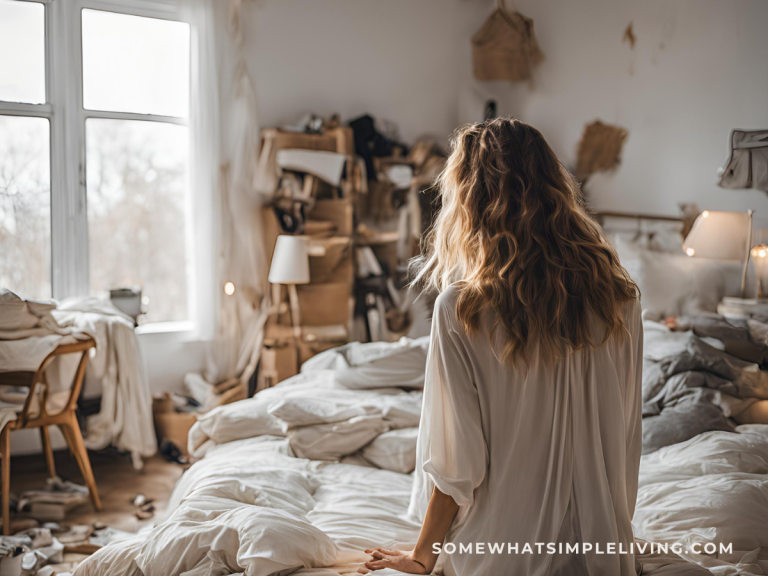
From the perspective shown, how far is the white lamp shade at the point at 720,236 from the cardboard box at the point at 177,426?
108 inches

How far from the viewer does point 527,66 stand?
4.19 meters

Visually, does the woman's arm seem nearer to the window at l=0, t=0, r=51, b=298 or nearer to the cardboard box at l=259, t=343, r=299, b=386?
the cardboard box at l=259, t=343, r=299, b=386

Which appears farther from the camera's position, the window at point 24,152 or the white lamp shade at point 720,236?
the window at point 24,152

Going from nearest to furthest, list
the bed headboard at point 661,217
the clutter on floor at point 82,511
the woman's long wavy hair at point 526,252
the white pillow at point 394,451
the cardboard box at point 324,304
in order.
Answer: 1. the woman's long wavy hair at point 526,252
2. the white pillow at point 394,451
3. the clutter on floor at point 82,511
4. the bed headboard at point 661,217
5. the cardboard box at point 324,304

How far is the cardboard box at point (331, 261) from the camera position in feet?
12.5

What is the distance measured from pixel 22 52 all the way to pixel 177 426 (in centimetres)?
222

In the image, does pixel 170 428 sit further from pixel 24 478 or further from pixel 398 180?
pixel 398 180

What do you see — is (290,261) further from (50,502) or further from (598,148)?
(598,148)

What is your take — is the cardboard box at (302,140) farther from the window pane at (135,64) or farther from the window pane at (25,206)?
the window pane at (25,206)

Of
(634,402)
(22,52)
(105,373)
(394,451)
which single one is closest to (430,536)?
(634,402)

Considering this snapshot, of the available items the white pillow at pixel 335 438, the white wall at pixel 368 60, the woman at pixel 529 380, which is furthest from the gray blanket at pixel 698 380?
the white wall at pixel 368 60

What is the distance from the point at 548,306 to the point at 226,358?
10.2 ft

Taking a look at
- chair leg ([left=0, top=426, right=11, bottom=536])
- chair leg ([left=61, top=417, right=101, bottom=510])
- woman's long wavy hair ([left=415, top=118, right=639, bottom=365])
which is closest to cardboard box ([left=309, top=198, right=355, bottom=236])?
chair leg ([left=61, top=417, right=101, bottom=510])

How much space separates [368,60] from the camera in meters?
4.42
